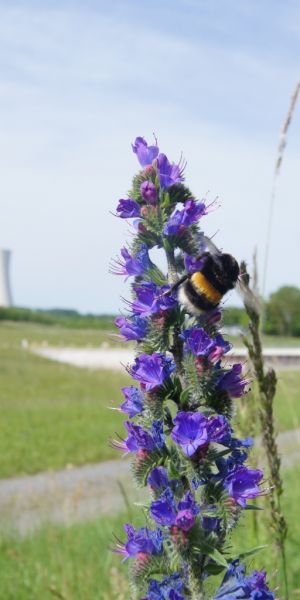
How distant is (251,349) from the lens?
306cm

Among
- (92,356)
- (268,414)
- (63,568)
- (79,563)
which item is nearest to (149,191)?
(268,414)

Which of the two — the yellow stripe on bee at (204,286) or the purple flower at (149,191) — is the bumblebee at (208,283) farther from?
the purple flower at (149,191)

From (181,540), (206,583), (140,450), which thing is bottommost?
(206,583)

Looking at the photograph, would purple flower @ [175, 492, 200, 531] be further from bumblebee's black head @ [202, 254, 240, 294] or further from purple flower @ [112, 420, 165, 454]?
bumblebee's black head @ [202, 254, 240, 294]

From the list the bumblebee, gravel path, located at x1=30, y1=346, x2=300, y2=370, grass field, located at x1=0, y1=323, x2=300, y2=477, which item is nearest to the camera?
the bumblebee

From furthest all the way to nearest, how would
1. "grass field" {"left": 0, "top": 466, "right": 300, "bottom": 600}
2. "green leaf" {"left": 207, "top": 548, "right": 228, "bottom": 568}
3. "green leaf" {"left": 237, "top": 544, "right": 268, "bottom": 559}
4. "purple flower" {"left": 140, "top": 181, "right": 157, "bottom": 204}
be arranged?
"grass field" {"left": 0, "top": 466, "right": 300, "bottom": 600}, "purple flower" {"left": 140, "top": 181, "right": 157, "bottom": 204}, "green leaf" {"left": 237, "top": 544, "right": 268, "bottom": 559}, "green leaf" {"left": 207, "top": 548, "right": 228, "bottom": 568}

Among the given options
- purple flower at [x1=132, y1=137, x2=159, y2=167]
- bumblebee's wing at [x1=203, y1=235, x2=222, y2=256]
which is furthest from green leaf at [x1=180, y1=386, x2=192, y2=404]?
purple flower at [x1=132, y1=137, x2=159, y2=167]

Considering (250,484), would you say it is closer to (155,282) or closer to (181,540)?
(181,540)

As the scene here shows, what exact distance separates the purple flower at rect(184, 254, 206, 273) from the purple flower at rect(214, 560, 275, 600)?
2.59 ft

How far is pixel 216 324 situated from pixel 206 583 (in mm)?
681

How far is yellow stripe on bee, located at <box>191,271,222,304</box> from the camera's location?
84.0 inches

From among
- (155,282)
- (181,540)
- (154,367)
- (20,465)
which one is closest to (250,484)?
(181,540)

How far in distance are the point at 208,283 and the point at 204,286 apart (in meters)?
0.03

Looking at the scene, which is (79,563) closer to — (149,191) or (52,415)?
(149,191)
